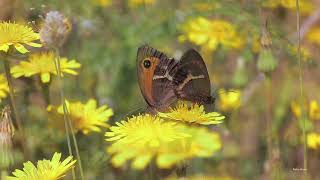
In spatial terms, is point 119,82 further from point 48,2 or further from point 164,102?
point 164,102

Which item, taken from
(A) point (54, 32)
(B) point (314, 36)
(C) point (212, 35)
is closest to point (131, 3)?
(C) point (212, 35)

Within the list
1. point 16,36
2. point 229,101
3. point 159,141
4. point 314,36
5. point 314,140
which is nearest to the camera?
point 159,141

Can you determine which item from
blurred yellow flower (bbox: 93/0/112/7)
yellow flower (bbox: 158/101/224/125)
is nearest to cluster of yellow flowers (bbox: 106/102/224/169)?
yellow flower (bbox: 158/101/224/125)

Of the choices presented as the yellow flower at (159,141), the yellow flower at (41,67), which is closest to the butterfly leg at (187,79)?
the yellow flower at (159,141)

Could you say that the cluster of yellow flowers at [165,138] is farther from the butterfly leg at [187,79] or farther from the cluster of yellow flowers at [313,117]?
the cluster of yellow flowers at [313,117]

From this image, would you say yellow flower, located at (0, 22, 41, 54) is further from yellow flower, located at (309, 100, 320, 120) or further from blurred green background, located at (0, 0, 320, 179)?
yellow flower, located at (309, 100, 320, 120)

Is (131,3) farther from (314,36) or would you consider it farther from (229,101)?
(314,36)
